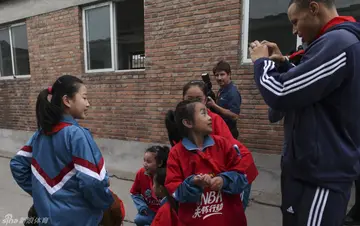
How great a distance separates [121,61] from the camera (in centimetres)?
581

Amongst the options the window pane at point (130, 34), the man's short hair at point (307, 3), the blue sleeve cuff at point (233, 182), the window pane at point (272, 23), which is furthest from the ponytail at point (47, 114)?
the window pane at point (130, 34)

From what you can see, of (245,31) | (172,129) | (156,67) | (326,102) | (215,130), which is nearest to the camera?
(326,102)

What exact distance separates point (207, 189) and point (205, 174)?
0.45 feet

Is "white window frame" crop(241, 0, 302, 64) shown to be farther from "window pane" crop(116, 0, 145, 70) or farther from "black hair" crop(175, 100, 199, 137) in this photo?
"black hair" crop(175, 100, 199, 137)

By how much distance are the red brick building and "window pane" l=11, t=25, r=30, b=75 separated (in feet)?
0.09

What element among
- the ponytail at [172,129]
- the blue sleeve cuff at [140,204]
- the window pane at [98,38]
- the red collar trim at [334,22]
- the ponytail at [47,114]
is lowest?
the blue sleeve cuff at [140,204]

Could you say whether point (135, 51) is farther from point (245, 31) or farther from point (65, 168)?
point (65, 168)

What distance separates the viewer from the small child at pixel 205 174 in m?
1.69

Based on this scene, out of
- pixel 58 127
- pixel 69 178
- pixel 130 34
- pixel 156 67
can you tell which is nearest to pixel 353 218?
pixel 69 178

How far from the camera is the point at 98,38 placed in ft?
19.7

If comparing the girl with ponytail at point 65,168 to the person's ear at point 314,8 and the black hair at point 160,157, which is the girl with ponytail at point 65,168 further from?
the person's ear at point 314,8

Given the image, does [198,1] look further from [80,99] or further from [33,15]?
[33,15]

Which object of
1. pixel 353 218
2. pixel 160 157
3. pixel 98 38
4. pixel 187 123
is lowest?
pixel 353 218

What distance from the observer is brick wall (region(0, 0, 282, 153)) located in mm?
4199
